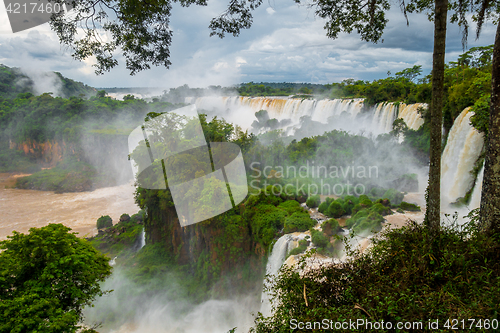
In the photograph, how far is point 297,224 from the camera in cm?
1102

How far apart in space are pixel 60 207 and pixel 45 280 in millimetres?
25804

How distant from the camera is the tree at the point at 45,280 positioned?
4.75 m

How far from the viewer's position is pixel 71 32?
15.6ft

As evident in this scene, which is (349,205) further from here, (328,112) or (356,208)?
(328,112)

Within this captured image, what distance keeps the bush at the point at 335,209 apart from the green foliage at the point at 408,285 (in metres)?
8.00

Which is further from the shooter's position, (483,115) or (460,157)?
(460,157)

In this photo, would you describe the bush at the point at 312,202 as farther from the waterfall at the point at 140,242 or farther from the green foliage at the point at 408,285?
the waterfall at the point at 140,242

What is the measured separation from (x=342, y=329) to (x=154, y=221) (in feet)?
52.9

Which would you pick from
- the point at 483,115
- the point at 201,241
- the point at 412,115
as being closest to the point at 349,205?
the point at 483,115

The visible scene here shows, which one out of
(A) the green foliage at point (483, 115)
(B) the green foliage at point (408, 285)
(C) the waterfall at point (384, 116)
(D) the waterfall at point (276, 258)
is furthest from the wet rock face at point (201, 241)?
(C) the waterfall at point (384, 116)

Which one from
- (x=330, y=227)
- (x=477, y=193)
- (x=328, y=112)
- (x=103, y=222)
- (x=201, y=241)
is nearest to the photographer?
(x=477, y=193)

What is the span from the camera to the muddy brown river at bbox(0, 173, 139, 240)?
2266 cm

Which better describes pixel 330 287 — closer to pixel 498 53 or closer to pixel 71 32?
pixel 498 53

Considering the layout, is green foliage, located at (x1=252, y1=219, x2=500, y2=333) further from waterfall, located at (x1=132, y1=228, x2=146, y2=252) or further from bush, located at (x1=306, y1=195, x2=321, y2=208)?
waterfall, located at (x1=132, y1=228, x2=146, y2=252)
